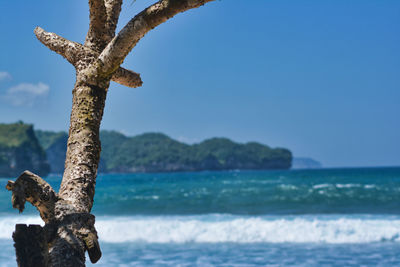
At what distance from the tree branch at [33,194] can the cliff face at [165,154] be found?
98.3 metres

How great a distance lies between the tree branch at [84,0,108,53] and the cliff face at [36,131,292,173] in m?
97.9

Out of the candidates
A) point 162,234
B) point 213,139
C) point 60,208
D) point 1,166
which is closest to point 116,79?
point 60,208

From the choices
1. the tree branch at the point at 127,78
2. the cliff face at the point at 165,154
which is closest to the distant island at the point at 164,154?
the cliff face at the point at 165,154

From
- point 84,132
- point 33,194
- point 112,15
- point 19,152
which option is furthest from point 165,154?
point 33,194

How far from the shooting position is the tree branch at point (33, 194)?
1.74 m

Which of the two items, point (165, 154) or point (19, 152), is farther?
point (165, 154)

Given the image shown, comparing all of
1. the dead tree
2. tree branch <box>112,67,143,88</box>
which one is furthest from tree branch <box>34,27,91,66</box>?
tree branch <box>112,67,143,88</box>

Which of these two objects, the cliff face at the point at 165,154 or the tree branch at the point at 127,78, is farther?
the cliff face at the point at 165,154

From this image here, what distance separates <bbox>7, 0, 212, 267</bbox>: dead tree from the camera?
5.82 ft

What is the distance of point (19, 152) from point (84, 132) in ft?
252

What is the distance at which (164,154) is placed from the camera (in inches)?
4094

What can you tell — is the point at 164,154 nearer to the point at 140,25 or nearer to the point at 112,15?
the point at 112,15

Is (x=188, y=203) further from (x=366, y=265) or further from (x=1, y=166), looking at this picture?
(x=1, y=166)

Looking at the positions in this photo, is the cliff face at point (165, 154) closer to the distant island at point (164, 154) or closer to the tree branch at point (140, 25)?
the distant island at point (164, 154)
